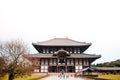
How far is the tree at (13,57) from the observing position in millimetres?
32625

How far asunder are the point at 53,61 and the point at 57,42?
8.53 metres

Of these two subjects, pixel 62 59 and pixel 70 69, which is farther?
pixel 62 59

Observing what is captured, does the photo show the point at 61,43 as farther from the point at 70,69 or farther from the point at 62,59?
the point at 70,69

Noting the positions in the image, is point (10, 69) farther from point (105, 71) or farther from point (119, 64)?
point (119, 64)

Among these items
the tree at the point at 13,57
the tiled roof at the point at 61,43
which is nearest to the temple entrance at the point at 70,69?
the tiled roof at the point at 61,43

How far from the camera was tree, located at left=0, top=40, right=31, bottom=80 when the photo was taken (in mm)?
32625

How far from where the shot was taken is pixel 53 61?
7588 centimetres

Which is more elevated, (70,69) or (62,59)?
(62,59)

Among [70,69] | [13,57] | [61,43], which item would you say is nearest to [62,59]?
[70,69]

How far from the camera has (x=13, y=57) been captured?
33469mm

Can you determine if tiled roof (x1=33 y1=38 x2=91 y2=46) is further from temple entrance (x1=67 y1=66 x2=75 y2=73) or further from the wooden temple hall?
temple entrance (x1=67 y1=66 x2=75 y2=73)

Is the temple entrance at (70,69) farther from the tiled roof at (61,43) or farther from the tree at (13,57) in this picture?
the tree at (13,57)

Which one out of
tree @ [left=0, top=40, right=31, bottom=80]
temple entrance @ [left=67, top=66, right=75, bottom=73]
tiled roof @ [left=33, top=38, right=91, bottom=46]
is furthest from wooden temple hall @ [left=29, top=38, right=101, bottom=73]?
tree @ [left=0, top=40, right=31, bottom=80]

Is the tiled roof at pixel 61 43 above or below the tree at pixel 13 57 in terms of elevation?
above
